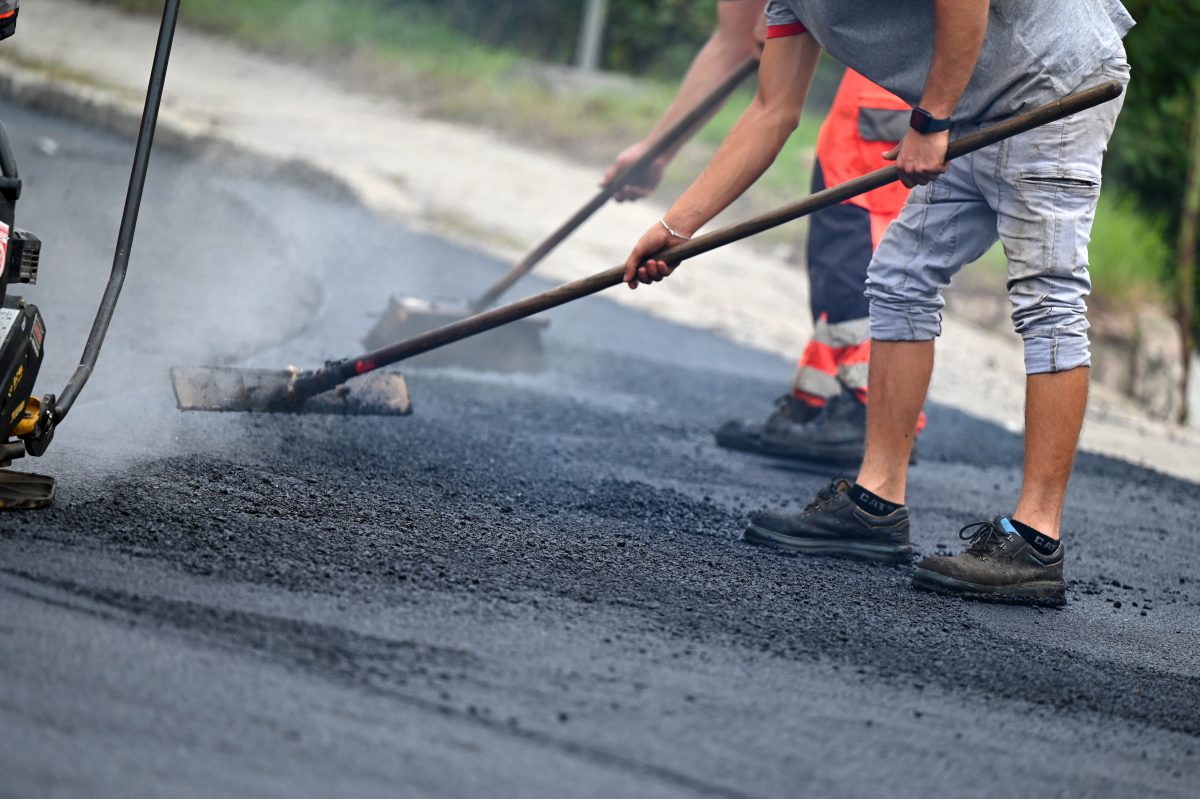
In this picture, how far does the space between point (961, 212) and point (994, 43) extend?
15.6 inches

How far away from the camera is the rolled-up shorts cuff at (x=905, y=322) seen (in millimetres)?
2998

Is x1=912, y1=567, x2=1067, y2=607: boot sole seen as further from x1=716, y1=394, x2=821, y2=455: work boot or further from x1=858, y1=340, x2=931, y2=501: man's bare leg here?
x1=716, y1=394, x2=821, y2=455: work boot

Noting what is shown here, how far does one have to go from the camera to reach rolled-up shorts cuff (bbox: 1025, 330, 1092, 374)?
9.01 feet

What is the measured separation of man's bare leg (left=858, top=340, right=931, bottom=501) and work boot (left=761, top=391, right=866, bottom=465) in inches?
36.2

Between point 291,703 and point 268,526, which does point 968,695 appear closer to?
point 291,703

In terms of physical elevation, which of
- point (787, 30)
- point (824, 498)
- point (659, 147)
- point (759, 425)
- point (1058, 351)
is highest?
point (787, 30)

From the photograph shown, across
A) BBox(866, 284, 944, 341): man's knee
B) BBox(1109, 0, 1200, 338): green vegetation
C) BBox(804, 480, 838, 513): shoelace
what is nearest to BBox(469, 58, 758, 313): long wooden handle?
BBox(866, 284, 944, 341): man's knee

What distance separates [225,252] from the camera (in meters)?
5.62

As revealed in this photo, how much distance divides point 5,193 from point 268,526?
777mm

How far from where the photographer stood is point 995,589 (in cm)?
275

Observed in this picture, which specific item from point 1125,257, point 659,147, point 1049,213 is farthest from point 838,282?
point 1125,257

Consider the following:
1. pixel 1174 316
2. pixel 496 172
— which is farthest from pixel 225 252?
pixel 1174 316

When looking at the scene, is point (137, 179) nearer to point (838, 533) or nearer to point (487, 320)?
point (487, 320)

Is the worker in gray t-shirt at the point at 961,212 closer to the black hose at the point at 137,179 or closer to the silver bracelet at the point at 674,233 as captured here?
the silver bracelet at the point at 674,233
